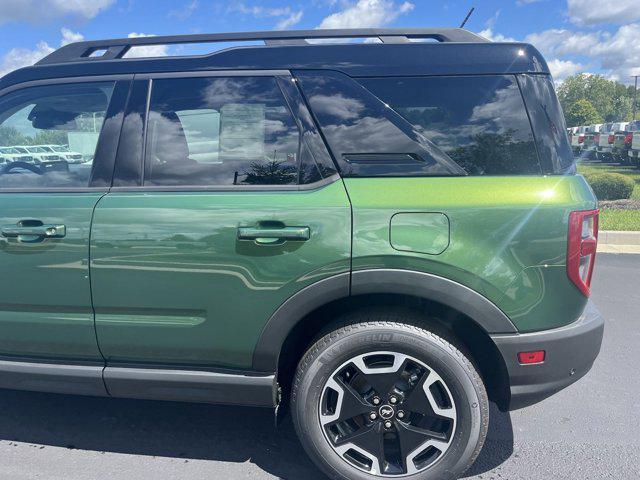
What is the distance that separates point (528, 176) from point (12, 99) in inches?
101

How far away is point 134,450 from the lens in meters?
→ 2.87

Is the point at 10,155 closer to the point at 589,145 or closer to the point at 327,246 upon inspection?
the point at 327,246

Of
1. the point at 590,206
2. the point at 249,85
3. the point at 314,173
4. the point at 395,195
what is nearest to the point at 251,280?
the point at 314,173

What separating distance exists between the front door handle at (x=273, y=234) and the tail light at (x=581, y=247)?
1.12 m

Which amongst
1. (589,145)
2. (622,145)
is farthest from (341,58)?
(589,145)

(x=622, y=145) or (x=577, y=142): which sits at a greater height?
(x=577, y=142)

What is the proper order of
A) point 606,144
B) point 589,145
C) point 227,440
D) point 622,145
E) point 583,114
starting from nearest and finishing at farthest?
point 227,440 < point 622,145 < point 606,144 < point 589,145 < point 583,114

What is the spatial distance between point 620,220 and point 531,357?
8046 mm

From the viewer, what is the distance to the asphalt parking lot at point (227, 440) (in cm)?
268

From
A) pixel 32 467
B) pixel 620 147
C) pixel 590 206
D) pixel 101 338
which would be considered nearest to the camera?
pixel 590 206

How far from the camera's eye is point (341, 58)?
2.48 metres

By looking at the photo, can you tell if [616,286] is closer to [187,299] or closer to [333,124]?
[333,124]

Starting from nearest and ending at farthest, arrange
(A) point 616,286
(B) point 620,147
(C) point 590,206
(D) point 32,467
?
1. (C) point 590,206
2. (D) point 32,467
3. (A) point 616,286
4. (B) point 620,147

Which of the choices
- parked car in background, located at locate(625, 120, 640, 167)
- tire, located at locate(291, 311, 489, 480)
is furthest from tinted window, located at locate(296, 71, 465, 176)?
parked car in background, located at locate(625, 120, 640, 167)
